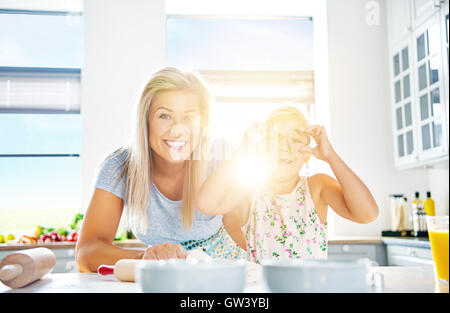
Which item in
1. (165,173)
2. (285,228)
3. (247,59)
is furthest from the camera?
(247,59)

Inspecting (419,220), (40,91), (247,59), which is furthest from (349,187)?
(40,91)

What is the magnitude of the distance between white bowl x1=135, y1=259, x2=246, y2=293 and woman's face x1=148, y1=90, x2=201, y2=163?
2.22ft

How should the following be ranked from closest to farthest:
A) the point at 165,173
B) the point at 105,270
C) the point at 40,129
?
1. the point at 105,270
2. the point at 165,173
3. the point at 40,129

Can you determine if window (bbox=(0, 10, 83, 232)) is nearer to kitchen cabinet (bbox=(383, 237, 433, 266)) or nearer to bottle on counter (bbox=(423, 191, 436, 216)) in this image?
kitchen cabinet (bbox=(383, 237, 433, 266))

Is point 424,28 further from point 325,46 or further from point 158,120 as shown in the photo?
point 158,120

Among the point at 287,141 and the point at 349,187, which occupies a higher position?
the point at 287,141

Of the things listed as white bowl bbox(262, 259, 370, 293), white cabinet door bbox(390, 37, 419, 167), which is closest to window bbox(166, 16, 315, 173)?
white cabinet door bbox(390, 37, 419, 167)

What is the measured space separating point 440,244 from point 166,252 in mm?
333

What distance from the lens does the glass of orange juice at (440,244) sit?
50 centimetres

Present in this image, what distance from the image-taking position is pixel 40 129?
10.1 feet

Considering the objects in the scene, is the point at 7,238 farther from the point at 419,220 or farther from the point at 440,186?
the point at 440,186

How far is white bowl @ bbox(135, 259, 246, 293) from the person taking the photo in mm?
341
